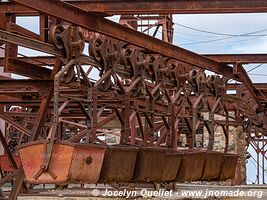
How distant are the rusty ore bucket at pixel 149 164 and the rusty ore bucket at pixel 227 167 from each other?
8.93 ft

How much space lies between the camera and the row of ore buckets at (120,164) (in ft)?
29.2

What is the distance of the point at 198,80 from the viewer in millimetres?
14312

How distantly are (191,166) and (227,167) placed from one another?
1864mm

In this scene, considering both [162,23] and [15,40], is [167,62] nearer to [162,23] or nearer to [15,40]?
[15,40]

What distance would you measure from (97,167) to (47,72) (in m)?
2.71

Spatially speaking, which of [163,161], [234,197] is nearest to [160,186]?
[234,197]

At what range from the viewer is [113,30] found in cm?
1138

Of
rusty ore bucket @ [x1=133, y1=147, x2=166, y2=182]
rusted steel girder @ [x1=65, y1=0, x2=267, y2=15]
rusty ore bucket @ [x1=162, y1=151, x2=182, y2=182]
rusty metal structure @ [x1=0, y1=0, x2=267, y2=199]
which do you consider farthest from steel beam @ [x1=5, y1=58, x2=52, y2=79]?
rusty ore bucket @ [x1=162, y1=151, x2=182, y2=182]

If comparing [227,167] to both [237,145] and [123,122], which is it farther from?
[237,145]

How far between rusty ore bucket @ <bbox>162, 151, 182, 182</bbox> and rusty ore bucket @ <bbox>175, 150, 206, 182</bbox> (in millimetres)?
164

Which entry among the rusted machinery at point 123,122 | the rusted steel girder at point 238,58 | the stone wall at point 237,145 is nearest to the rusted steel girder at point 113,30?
the rusted machinery at point 123,122

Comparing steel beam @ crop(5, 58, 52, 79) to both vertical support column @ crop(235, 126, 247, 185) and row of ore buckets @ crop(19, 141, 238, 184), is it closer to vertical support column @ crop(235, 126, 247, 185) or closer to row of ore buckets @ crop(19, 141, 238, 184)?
→ row of ore buckets @ crop(19, 141, 238, 184)

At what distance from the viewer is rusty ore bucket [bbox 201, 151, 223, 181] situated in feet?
44.9

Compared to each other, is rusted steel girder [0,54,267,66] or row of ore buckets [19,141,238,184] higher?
rusted steel girder [0,54,267,66]
